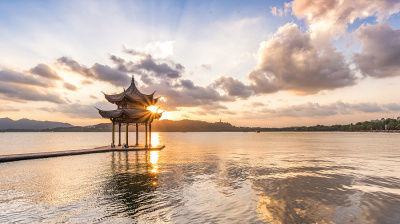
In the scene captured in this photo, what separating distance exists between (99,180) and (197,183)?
7357 mm

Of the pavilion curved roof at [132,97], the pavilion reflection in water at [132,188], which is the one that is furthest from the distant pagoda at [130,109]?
the pavilion reflection in water at [132,188]

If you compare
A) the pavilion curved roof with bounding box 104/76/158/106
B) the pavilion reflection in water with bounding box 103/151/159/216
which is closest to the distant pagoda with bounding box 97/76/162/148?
the pavilion curved roof with bounding box 104/76/158/106

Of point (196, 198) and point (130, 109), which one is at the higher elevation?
point (130, 109)

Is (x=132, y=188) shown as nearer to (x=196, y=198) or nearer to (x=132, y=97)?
(x=196, y=198)

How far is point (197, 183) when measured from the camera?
1502cm

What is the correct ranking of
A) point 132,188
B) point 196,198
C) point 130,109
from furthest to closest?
point 130,109 < point 132,188 < point 196,198

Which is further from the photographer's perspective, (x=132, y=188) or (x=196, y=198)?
(x=132, y=188)

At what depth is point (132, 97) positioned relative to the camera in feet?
122

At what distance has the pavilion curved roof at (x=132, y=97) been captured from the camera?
3675 cm

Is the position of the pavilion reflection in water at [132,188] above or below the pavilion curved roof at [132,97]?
below

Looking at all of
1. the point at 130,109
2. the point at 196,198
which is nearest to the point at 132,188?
the point at 196,198

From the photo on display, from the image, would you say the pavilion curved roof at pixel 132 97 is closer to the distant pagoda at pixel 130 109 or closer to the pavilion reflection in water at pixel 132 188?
the distant pagoda at pixel 130 109

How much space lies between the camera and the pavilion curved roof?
36.8 metres

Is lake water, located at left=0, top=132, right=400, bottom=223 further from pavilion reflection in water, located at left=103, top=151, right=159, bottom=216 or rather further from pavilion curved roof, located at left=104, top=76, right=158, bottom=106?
pavilion curved roof, located at left=104, top=76, right=158, bottom=106
